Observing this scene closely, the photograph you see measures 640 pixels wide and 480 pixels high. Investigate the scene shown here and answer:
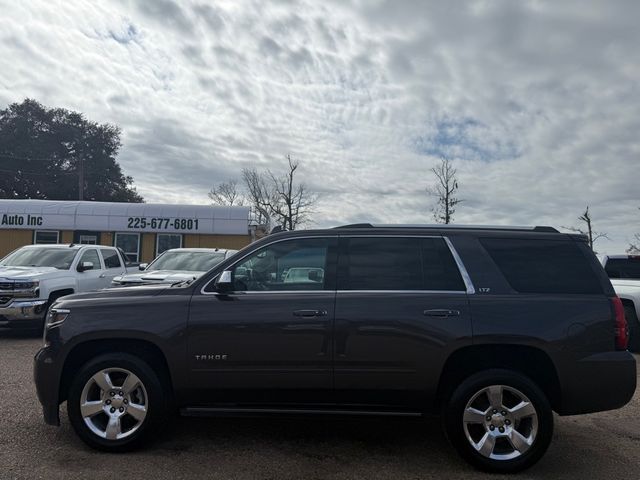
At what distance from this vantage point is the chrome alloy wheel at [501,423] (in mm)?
3896

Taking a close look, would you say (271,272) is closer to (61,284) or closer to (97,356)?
(97,356)

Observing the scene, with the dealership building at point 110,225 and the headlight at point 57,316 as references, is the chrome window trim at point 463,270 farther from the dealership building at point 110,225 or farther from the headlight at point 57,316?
the dealership building at point 110,225

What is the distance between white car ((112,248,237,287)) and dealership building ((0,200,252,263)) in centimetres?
976

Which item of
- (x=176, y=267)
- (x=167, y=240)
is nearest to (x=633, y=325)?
(x=176, y=267)

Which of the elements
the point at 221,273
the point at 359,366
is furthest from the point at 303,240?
the point at 359,366

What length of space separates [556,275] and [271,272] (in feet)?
7.60

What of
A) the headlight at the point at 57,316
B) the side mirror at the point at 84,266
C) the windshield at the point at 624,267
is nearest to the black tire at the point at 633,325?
the windshield at the point at 624,267

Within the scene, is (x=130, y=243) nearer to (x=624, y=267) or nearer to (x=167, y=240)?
(x=167, y=240)

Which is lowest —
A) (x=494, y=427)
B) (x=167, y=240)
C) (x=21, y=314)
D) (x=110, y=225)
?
(x=494, y=427)

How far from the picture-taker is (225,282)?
4.14 m

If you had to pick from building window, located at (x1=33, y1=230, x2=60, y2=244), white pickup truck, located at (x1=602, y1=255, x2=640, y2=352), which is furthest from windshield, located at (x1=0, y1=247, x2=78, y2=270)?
building window, located at (x1=33, y1=230, x2=60, y2=244)

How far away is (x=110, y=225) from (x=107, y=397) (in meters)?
18.8

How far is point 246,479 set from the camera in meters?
3.69

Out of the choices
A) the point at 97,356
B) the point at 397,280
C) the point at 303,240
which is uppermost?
the point at 303,240
